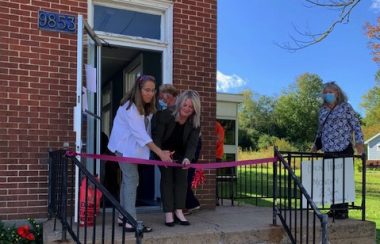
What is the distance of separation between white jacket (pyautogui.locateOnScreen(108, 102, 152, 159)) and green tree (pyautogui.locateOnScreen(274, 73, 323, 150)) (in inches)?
1865

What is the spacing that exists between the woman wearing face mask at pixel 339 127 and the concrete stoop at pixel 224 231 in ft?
1.08

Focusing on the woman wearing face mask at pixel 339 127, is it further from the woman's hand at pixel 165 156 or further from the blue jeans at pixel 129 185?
the blue jeans at pixel 129 185

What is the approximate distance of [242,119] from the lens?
65250mm

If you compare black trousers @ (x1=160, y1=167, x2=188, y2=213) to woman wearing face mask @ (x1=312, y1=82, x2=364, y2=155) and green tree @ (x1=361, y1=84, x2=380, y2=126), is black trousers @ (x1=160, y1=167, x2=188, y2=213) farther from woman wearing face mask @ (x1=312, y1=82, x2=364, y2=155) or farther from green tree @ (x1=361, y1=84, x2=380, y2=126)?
green tree @ (x1=361, y1=84, x2=380, y2=126)

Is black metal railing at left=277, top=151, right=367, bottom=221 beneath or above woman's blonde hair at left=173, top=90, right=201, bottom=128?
beneath

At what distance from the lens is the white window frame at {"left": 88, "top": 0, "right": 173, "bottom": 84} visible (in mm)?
6418

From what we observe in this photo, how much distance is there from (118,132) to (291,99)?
188 feet

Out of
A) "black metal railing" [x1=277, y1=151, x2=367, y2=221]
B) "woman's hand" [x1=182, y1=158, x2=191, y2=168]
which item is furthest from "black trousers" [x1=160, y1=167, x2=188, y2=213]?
"black metal railing" [x1=277, y1=151, x2=367, y2=221]

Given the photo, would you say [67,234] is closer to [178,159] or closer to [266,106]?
[178,159]

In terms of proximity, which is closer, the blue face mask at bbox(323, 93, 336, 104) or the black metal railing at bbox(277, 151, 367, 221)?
the black metal railing at bbox(277, 151, 367, 221)

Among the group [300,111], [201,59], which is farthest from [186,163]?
[300,111]

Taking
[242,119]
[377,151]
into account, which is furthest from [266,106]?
[377,151]

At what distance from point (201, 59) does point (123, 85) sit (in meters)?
3.73

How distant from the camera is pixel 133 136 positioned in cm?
489
